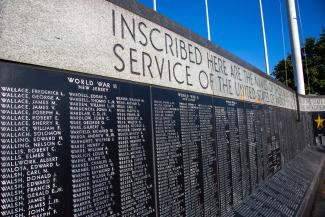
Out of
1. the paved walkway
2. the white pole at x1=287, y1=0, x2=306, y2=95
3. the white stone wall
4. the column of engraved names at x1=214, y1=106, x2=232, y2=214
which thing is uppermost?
the white pole at x1=287, y1=0, x2=306, y2=95

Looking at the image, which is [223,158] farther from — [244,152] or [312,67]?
[312,67]

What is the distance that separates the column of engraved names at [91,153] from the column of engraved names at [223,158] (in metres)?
2.63

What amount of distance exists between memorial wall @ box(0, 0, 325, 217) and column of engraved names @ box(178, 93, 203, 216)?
0.05ft

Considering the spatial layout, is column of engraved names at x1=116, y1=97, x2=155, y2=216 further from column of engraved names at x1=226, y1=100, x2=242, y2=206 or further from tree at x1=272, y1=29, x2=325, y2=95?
tree at x1=272, y1=29, x2=325, y2=95

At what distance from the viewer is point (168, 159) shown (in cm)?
371

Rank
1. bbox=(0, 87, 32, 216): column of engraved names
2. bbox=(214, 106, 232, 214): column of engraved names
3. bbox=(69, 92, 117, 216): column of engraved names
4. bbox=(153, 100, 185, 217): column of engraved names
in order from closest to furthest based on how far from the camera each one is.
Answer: bbox=(0, 87, 32, 216): column of engraved names
bbox=(69, 92, 117, 216): column of engraved names
bbox=(153, 100, 185, 217): column of engraved names
bbox=(214, 106, 232, 214): column of engraved names

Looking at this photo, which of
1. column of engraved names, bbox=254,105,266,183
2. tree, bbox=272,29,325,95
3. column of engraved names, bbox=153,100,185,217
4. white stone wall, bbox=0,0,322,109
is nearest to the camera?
white stone wall, bbox=0,0,322,109

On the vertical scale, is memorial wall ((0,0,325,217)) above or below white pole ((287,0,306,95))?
below

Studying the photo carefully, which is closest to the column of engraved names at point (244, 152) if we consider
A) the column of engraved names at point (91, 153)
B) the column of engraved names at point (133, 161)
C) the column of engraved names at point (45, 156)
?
the column of engraved names at point (133, 161)

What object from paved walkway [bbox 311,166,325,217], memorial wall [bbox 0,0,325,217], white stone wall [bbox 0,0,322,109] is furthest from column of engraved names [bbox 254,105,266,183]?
white stone wall [bbox 0,0,322,109]

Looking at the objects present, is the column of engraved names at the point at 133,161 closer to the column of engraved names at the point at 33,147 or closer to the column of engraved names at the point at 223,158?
the column of engraved names at the point at 33,147

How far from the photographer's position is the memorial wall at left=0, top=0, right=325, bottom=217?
214cm

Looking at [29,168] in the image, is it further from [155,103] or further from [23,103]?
[155,103]

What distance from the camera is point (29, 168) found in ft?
6.91
